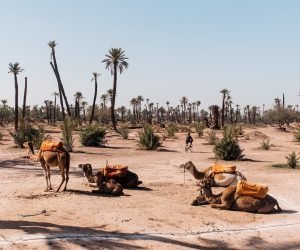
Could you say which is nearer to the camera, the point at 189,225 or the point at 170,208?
the point at 189,225

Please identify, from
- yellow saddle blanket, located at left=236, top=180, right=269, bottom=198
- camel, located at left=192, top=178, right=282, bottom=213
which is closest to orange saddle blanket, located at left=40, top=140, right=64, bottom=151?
camel, located at left=192, top=178, right=282, bottom=213

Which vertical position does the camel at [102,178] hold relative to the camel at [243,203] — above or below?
above

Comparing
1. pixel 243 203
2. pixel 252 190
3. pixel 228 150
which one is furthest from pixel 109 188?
pixel 228 150

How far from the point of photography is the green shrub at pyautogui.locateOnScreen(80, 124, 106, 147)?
3294cm

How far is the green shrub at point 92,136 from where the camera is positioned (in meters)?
32.9

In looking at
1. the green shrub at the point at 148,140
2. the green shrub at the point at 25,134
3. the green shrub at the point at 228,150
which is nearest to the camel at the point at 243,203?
the green shrub at the point at 228,150

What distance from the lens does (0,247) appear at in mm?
8125

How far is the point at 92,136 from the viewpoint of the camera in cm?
3325

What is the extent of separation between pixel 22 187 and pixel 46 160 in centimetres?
178

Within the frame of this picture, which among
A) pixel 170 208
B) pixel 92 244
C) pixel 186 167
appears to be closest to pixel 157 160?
pixel 186 167

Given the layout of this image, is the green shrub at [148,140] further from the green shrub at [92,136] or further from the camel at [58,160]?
the camel at [58,160]

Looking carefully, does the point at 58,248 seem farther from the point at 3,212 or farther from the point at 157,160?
the point at 157,160

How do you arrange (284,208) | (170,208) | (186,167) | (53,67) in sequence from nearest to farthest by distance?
(170,208)
(284,208)
(186,167)
(53,67)

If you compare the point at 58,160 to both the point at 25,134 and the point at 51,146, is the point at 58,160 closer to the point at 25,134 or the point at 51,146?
the point at 51,146
